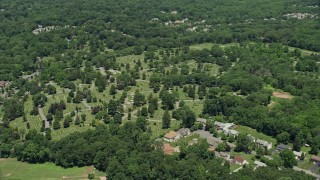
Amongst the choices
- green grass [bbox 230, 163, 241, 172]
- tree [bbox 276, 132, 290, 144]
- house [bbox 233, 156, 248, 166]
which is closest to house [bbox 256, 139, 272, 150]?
tree [bbox 276, 132, 290, 144]

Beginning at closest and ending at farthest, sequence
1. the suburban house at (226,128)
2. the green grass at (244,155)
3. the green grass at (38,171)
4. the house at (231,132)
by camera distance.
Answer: the green grass at (38,171)
the green grass at (244,155)
the house at (231,132)
the suburban house at (226,128)

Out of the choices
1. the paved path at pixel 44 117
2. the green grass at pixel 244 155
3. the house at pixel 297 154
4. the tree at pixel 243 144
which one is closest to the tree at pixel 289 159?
the house at pixel 297 154

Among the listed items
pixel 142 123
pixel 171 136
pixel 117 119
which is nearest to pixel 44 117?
pixel 117 119

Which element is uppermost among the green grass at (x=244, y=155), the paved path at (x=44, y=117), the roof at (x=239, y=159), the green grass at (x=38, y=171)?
the roof at (x=239, y=159)

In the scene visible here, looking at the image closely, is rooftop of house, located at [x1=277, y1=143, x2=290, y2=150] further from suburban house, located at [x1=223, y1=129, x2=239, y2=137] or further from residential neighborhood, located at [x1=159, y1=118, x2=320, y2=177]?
suburban house, located at [x1=223, y1=129, x2=239, y2=137]

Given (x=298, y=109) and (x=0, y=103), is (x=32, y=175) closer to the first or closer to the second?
(x=0, y=103)

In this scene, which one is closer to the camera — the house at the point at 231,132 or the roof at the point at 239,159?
the roof at the point at 239,159

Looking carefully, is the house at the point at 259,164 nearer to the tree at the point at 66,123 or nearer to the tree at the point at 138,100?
the tree at the point at 138,100
